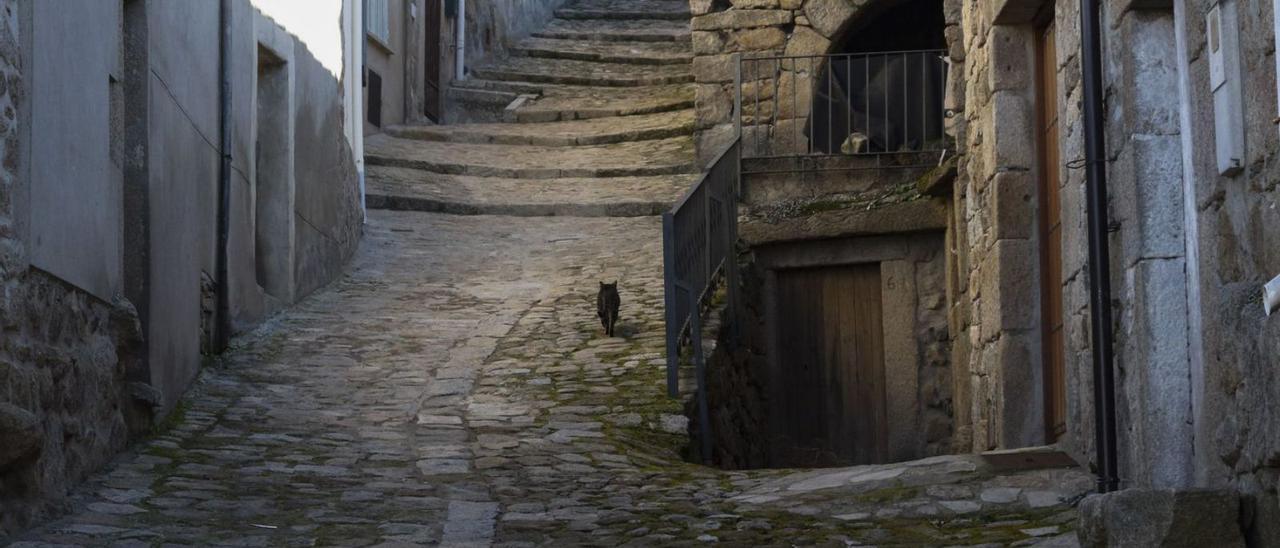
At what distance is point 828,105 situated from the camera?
1288 centimetres

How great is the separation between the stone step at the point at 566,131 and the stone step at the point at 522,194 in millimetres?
1194

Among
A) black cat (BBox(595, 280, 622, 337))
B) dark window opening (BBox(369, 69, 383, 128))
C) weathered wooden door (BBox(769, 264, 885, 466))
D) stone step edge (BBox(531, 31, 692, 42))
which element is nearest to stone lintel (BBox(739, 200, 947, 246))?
weathered wooden door (BBox(769, 264, 885, 466))

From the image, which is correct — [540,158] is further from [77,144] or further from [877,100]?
[77,144]

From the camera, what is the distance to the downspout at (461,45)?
18656 millimetres

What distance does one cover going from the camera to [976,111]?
8.09m

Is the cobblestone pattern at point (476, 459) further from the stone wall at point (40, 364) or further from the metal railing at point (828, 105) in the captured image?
the metal railing at point (828, 105)

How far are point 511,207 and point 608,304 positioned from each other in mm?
4312

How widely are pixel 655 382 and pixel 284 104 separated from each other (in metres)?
3.31

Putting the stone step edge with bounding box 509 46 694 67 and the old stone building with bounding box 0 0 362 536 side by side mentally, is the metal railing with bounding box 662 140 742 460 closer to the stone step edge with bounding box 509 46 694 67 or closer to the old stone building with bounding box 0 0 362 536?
the old stone building with bounding box 0 0 362 536

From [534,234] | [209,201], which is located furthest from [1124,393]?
[534,234]

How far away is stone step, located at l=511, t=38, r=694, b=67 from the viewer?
18.9 m

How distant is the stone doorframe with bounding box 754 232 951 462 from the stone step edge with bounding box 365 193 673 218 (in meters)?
2.70

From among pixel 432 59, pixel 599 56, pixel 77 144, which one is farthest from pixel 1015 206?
pixel 599 56

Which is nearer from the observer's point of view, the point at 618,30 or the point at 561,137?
the point at 561,137
